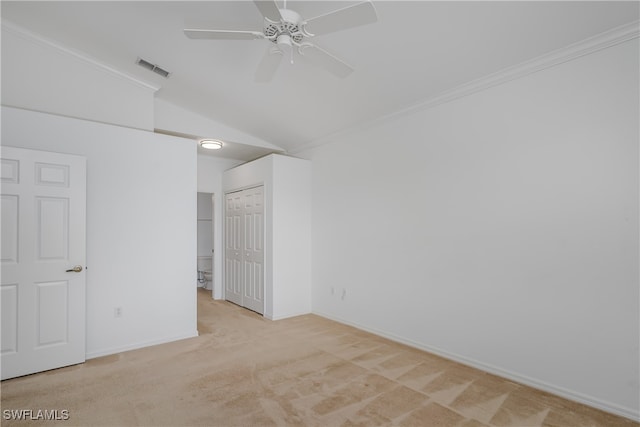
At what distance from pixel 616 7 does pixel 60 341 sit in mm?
5364

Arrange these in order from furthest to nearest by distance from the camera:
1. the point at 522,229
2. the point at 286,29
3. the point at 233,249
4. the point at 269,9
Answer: the point at 233,249, the point at 522,229, the point at 286,29, the point at 269,9

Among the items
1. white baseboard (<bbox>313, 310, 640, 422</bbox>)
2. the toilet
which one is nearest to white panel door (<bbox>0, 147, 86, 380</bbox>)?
white baseboard (<bbox>313, 310, 640, 422</bbox>)

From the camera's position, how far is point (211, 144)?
5.16m

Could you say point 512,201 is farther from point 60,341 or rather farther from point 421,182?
point 60,341

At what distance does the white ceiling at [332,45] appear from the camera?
7.88 feet

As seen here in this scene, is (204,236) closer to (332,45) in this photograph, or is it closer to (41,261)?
(41,261)

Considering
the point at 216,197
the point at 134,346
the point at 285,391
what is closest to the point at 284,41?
the point at 285,391

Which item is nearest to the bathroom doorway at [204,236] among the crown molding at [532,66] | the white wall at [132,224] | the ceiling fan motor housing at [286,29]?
the white wall at [132,224]

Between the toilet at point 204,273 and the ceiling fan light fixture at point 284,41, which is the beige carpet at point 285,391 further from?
the toilet at point 204,273

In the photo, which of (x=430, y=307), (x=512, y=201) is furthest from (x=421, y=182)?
(x=430, y=307)

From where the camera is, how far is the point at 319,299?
199 inches

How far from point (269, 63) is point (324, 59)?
1.42 ft

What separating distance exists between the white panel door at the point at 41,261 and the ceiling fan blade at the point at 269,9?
2.56 metres

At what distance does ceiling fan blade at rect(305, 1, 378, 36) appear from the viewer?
1824 millimetres
